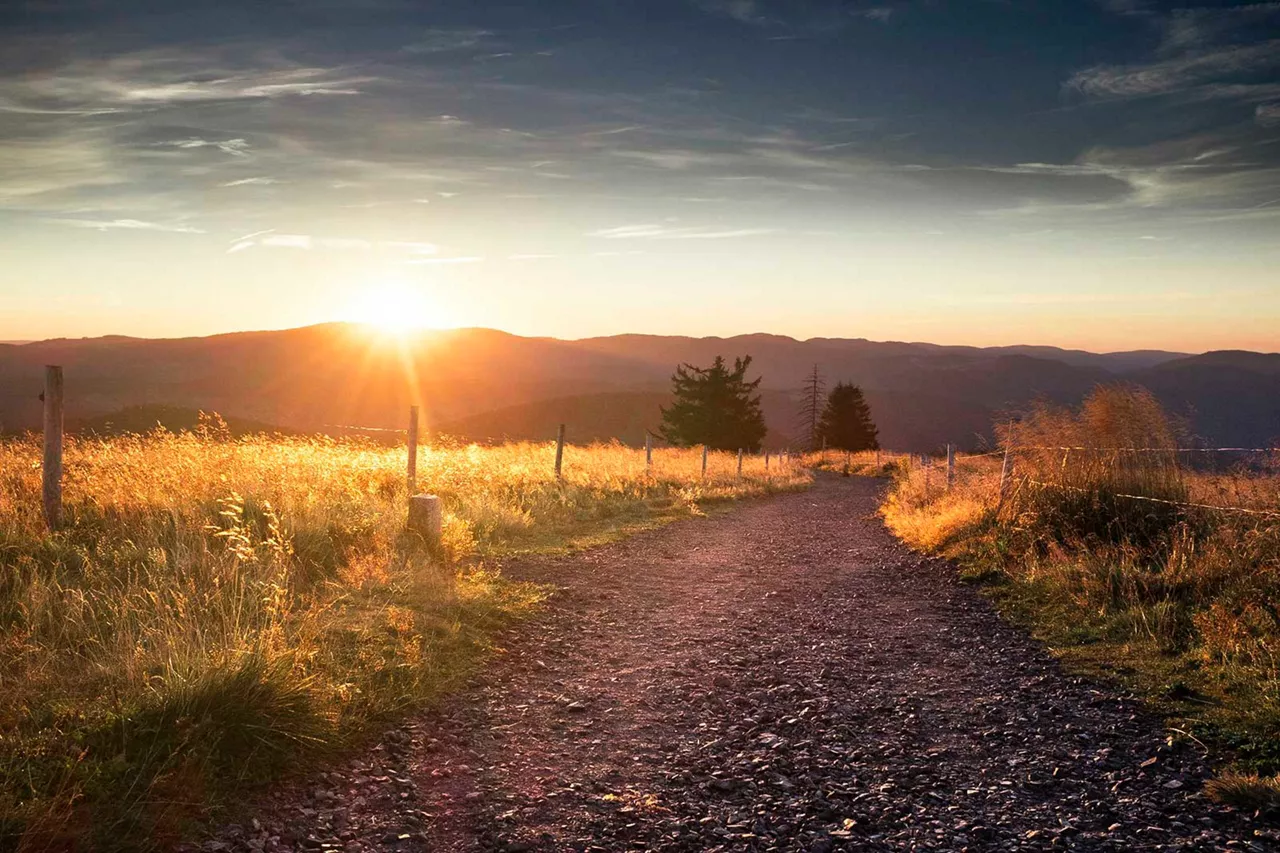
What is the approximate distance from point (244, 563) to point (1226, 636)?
8293 millimetres

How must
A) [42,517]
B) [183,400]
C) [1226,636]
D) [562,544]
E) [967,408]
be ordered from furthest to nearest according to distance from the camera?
[967,408]
[183,400]
[562,544]
[42,517]
[1226,636]

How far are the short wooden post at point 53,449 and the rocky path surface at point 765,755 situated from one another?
4841mm

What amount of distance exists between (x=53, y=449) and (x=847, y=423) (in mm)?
60422

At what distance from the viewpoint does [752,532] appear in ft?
53.6

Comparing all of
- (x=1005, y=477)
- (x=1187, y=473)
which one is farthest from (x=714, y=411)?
(x=1187, y=473)

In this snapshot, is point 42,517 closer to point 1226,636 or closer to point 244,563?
point 244,563

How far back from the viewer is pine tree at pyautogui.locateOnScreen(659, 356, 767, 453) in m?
52.4

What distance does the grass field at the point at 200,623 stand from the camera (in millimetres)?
3883

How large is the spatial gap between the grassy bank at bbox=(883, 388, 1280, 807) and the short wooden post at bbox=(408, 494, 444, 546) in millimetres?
6543

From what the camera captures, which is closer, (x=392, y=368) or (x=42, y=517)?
(x=42, y=517)

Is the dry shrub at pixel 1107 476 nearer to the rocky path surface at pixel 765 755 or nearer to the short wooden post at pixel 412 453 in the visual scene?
the rocky path surface at pixel 765 755

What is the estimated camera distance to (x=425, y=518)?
948 cm

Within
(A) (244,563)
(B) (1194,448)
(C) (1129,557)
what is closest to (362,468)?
(A) (244,563)

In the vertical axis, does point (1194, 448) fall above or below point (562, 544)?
above
